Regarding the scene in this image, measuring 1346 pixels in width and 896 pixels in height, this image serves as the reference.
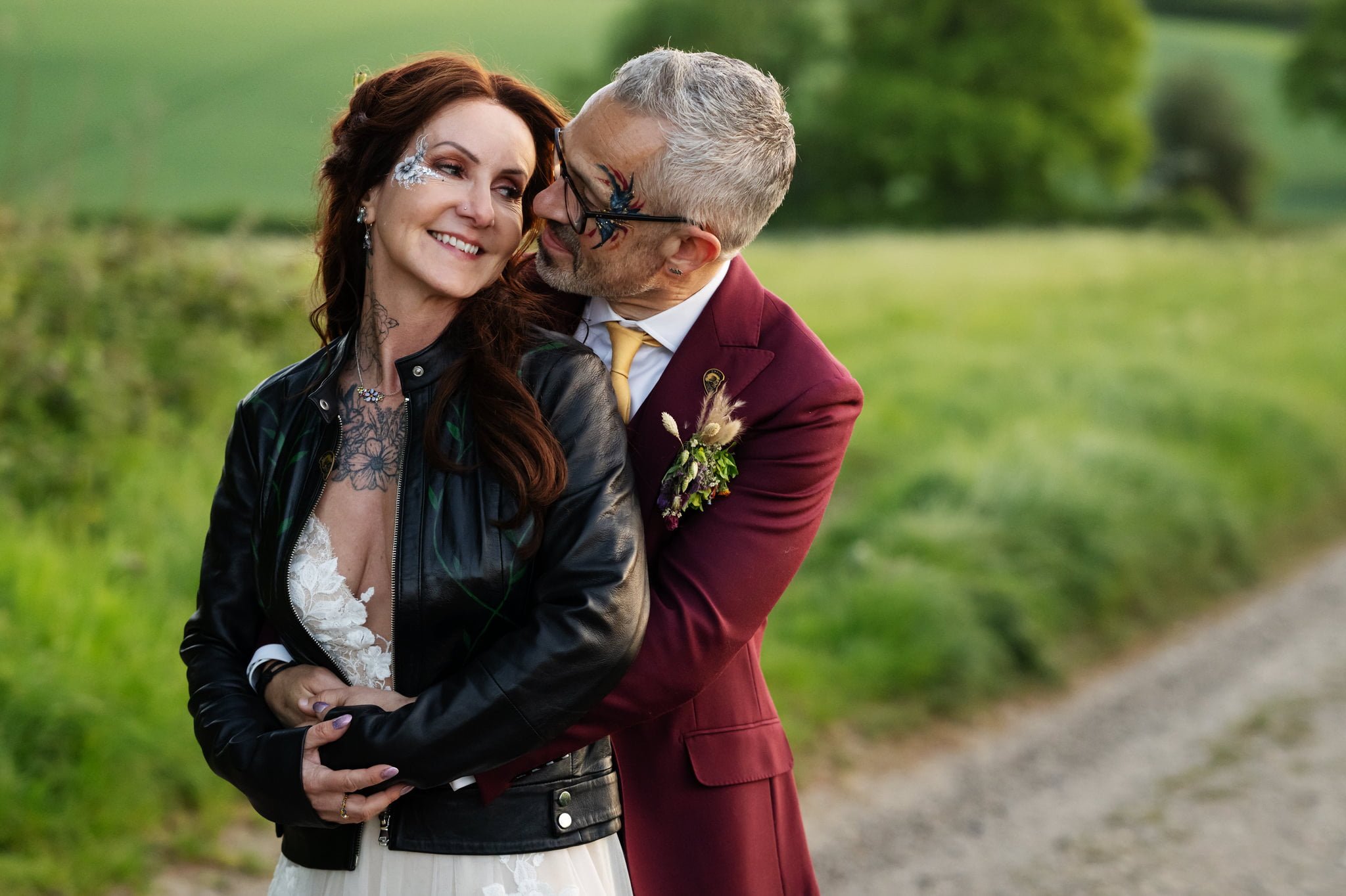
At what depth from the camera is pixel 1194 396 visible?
10797 mm

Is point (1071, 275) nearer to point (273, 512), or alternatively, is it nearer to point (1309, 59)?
point (273, 512)

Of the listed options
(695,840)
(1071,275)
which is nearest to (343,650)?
(695,840)

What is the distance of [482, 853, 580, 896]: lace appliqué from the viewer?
2207mm

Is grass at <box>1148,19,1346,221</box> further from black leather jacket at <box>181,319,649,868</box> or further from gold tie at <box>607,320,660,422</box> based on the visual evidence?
black leather jacket at <box>181,319,649,868</box>

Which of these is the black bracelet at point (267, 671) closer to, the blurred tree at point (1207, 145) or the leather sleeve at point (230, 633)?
the leather sleeve at point (230, 633)

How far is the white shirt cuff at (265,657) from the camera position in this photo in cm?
239

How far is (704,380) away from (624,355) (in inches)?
6.8

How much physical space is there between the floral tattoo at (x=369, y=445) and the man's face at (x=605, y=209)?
471 millimetres

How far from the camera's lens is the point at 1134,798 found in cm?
573

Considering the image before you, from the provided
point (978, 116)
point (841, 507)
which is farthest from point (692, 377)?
point (978, 116)

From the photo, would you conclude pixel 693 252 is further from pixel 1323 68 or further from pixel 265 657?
pixel 1323 68

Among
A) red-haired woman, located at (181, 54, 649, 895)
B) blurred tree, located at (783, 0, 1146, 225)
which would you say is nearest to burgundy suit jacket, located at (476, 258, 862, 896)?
red-haired woman, located at (181, 54, 649, 895)

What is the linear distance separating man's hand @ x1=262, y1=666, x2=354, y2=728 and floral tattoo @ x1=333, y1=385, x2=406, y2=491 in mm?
340

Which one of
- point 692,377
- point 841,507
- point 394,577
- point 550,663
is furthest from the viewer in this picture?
point 841,507
